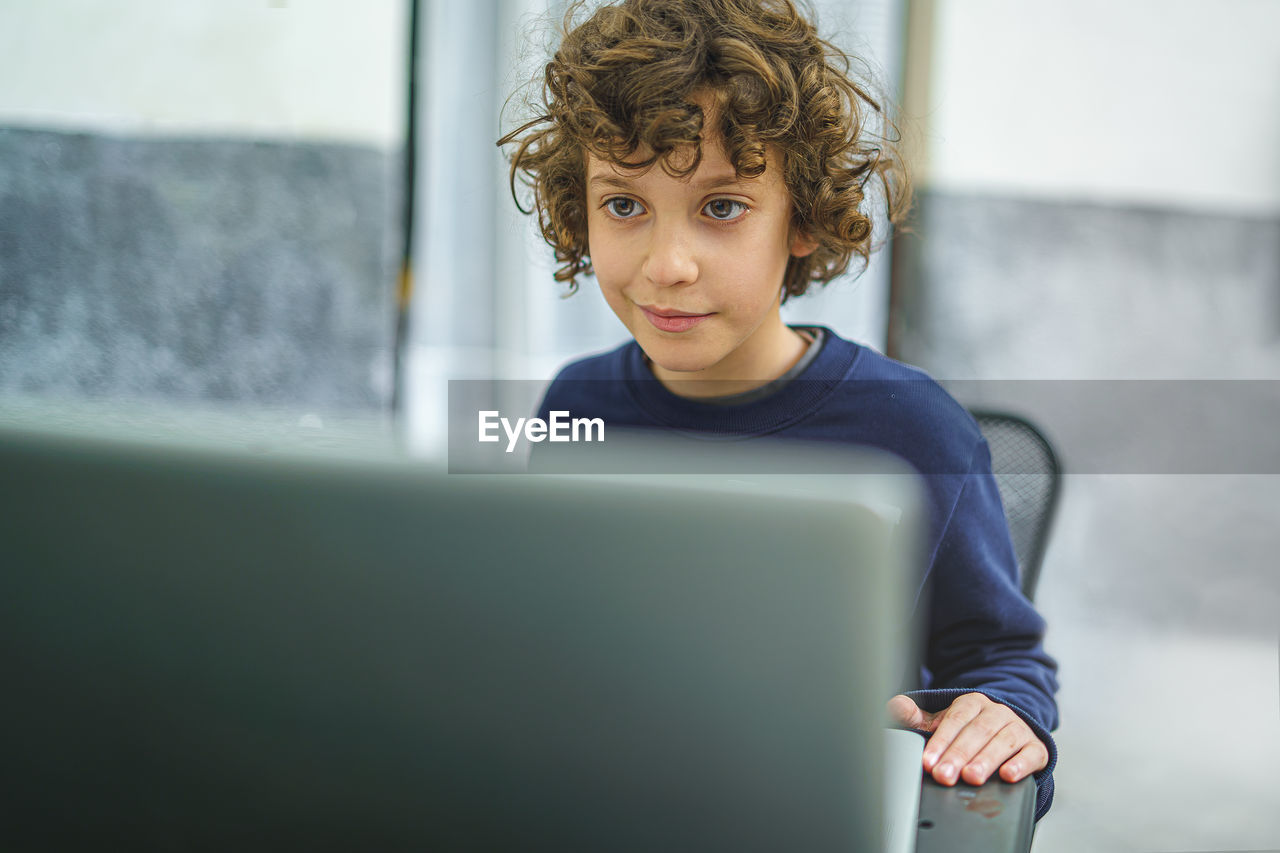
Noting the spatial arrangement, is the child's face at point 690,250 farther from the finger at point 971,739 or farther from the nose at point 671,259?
the finger at point 971,739

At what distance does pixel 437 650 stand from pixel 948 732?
369 mm

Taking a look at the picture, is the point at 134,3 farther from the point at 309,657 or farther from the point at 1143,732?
the point at 1143,732

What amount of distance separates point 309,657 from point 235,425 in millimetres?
83

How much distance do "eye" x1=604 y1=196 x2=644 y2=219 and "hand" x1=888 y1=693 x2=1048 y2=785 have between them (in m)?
0.42

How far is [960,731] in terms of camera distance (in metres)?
0.53

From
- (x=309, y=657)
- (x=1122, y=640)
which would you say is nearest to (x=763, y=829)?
(x=309, y=657)

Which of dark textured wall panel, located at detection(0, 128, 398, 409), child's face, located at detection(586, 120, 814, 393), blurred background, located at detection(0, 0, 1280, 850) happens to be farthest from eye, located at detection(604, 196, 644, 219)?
dark textured wall panel, located at detection(0, 128, 398, 409)

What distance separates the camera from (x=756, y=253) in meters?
0.72

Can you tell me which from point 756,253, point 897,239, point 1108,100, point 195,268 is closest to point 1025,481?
point 756,253

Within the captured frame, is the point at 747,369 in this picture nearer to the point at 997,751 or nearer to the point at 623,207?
the point at 623,207

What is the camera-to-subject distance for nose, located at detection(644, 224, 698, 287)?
668mm

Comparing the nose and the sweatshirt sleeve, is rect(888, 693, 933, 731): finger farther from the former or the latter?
the nose

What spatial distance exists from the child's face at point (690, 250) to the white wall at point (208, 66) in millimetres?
1520

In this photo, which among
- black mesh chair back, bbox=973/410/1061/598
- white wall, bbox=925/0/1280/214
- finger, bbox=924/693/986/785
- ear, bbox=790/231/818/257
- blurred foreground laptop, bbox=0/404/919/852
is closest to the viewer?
blurred foreground laptop, bbox=0/404/919/852
